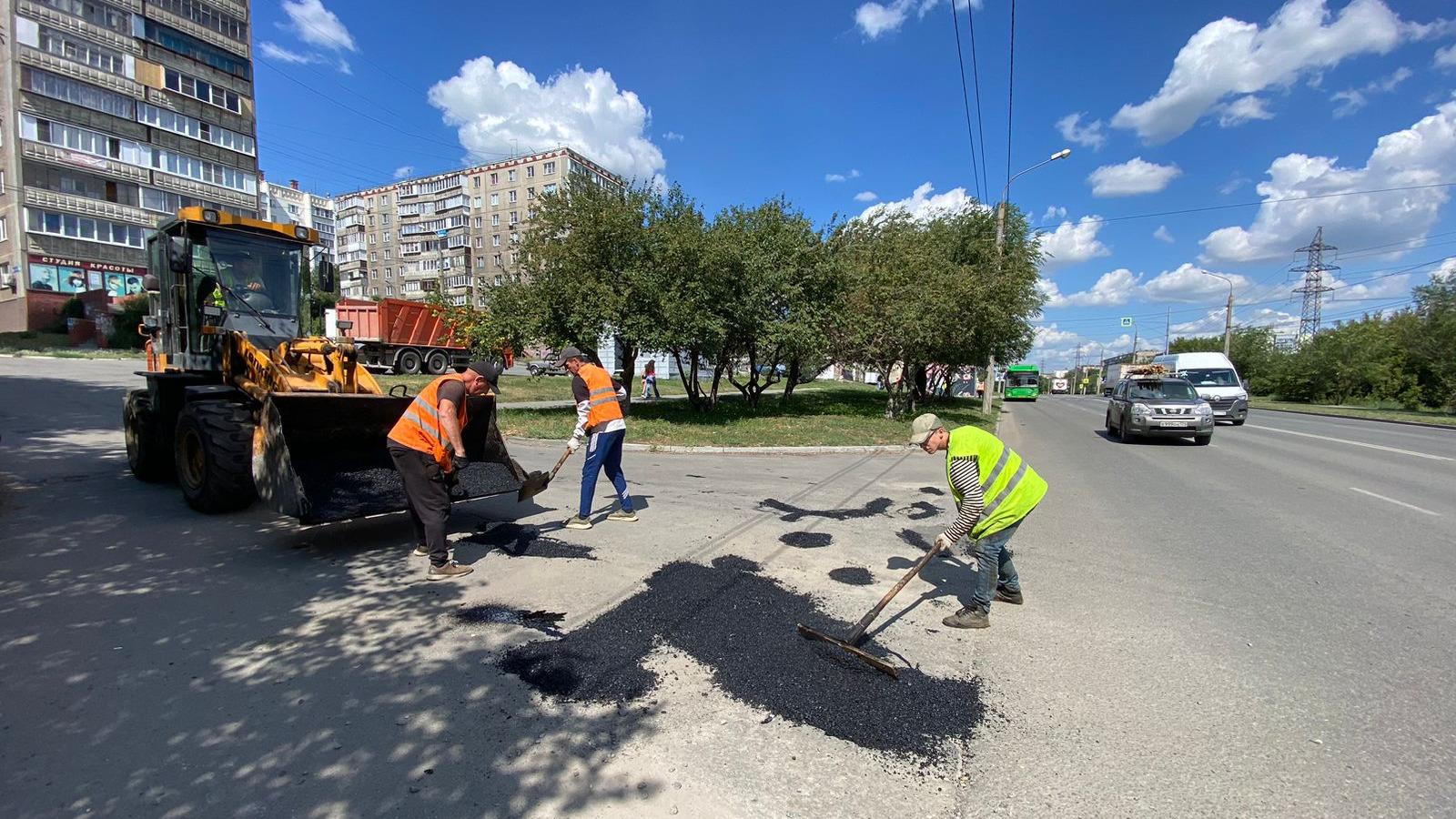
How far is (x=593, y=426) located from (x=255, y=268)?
4.29 metres

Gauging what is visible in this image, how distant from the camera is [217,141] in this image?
39500 mm

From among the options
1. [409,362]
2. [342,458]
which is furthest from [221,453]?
[409,362]

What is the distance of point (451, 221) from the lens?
73.6m

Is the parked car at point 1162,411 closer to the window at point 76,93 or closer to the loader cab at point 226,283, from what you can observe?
the loader cab at point 226,283

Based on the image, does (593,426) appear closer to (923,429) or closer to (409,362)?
(923,429)

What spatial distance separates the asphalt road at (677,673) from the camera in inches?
93.4

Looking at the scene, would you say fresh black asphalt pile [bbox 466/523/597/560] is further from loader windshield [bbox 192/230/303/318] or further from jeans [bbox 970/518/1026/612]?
loader windshield [bbox 192/230/303/318]

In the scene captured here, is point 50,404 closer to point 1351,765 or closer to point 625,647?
point 625,647

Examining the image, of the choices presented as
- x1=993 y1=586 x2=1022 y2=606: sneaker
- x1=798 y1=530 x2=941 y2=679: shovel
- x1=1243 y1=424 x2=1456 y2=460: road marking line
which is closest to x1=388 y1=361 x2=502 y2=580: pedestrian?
x1=798 y1=530 x2=941 y2=679: shovel

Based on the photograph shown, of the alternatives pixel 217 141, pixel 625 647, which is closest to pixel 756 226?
pixel 625 647

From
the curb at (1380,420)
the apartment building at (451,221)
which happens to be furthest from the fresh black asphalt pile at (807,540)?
the apartment building at (451,221)

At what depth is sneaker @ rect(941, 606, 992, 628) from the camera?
393cm

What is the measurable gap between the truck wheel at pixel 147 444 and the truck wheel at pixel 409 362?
20109 millimetres

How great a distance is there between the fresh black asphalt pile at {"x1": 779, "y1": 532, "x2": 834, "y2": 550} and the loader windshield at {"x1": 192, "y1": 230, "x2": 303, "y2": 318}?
19.7 feet
